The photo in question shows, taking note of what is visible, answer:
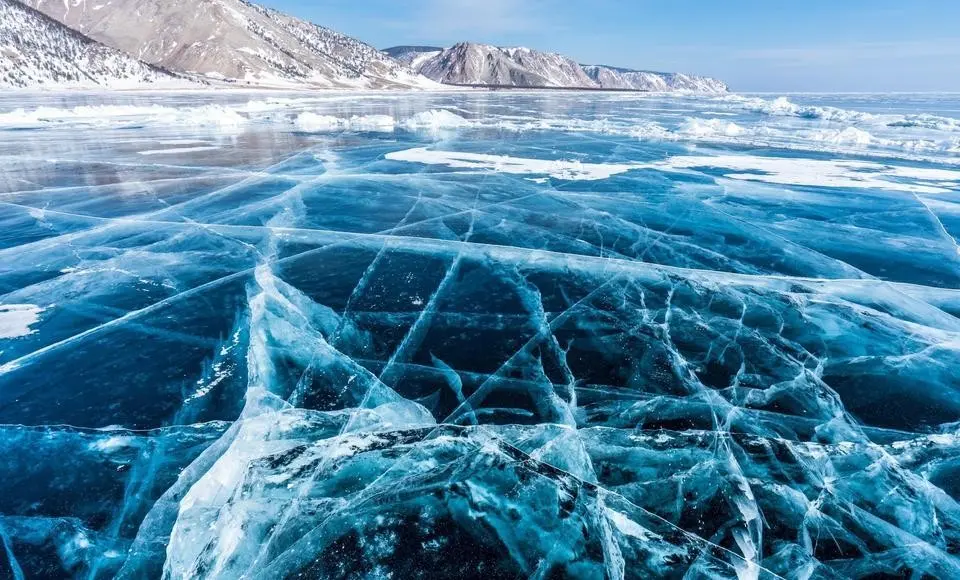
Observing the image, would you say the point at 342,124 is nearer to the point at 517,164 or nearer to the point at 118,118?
the point at 118,118

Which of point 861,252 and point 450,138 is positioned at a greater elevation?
point 450,138

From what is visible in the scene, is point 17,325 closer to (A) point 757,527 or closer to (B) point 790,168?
(A) point 757,527

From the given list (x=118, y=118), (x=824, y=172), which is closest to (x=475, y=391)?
(x=824, y=172)

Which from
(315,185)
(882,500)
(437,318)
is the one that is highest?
(315,185)

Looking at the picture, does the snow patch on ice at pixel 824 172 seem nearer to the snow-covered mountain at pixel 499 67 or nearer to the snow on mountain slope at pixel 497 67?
the snow-covered mountain at pixel 499 67

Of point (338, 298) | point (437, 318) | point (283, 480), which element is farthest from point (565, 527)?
point (338, 298)

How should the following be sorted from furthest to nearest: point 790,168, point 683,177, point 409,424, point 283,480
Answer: point 790,168, point 683,177, point 409,424, point 283,480
